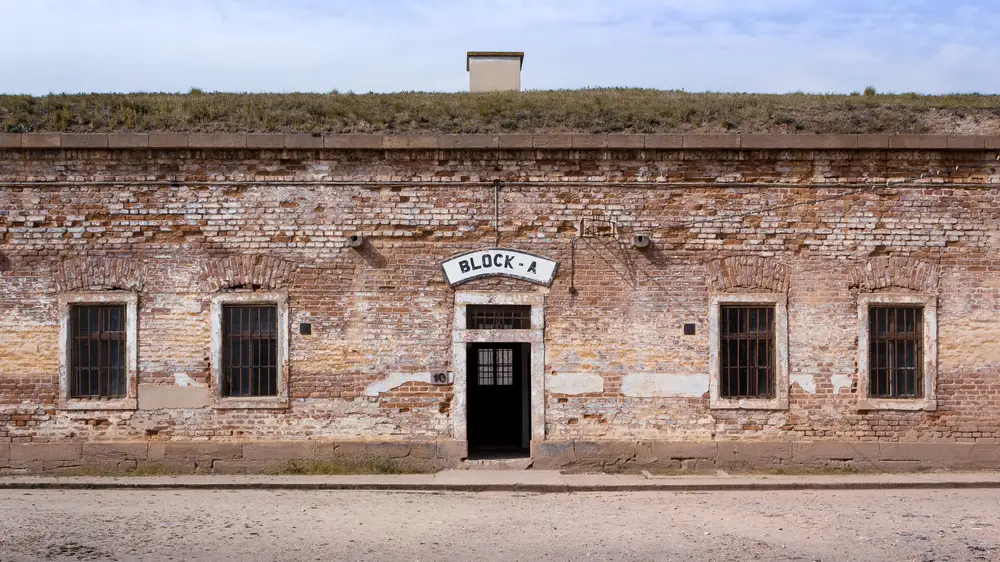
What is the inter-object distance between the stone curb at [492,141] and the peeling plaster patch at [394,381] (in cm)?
320

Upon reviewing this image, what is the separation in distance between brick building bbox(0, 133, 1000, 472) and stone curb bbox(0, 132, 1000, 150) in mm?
43

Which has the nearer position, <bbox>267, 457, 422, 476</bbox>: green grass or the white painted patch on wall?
<bbox>267, 457, 422, 476</bbox>: green grass

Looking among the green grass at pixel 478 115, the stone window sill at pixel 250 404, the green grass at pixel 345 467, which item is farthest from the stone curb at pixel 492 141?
the green grass at pixel 345 467

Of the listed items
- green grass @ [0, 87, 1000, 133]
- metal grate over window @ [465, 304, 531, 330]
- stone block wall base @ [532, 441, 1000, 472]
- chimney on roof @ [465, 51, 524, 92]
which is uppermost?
chimney on roof @ [465, 51, 524, 92]

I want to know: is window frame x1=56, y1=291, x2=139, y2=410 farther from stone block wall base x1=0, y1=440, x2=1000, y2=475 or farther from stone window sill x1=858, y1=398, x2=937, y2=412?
stone window sill x1=858, y1=398, x2=937, y2=412

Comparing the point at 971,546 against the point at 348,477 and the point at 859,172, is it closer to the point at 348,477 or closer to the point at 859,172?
the point at 859,172

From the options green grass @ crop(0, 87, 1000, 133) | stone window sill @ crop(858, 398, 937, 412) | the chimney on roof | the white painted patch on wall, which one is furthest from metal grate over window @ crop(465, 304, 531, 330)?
the chimney on roof

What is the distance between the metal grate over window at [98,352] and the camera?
1316 cm

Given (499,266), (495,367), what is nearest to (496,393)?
(495,367)

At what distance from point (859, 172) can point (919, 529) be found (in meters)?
5.58

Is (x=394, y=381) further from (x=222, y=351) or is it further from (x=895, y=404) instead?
(x=895, y=404)

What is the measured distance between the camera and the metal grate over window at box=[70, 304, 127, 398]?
13164mm

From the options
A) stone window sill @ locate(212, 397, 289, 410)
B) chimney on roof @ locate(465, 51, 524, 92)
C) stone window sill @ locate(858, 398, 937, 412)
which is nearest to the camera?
stone window sill @ locate(212, 397, 289, 410)

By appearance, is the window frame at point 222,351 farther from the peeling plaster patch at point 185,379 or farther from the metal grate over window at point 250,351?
the peeling plaster patch at point 185,379
